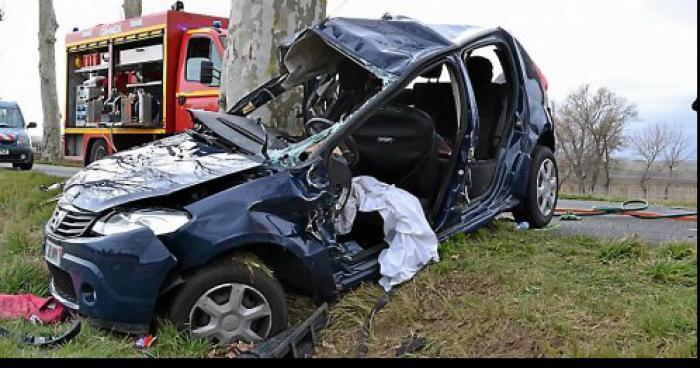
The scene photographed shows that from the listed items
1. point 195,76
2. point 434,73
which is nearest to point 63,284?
point 434,73

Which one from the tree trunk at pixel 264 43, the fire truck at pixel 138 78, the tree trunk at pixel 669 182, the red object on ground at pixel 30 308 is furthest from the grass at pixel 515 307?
the tree trunk at pixel 669 182

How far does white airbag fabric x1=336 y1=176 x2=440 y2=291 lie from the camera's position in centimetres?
441

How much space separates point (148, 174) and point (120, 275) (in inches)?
25.6

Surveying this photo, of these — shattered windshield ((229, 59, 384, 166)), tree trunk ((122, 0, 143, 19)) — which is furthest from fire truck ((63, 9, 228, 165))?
shattered windshield ((229, 59, 384, 166))

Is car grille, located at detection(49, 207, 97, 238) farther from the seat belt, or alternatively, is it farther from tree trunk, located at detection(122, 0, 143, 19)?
tree trunk, located at detection(122, 0, 143, 19)

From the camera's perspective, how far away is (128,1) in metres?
19.3

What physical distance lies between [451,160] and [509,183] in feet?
2.86

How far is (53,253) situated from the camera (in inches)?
157

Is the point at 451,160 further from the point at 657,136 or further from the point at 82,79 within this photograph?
the point at 657,136

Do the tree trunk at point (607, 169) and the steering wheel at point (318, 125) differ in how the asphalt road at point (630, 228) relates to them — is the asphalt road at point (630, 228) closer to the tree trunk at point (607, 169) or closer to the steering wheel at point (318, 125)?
the steering wheel at point (318, 125)

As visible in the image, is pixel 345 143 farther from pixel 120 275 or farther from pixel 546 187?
pixel 546 187

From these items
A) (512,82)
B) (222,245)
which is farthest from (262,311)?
(512,82)

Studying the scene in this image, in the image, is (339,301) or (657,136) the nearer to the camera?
(339,301)

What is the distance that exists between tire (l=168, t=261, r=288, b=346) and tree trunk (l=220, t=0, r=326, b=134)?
3132mm
